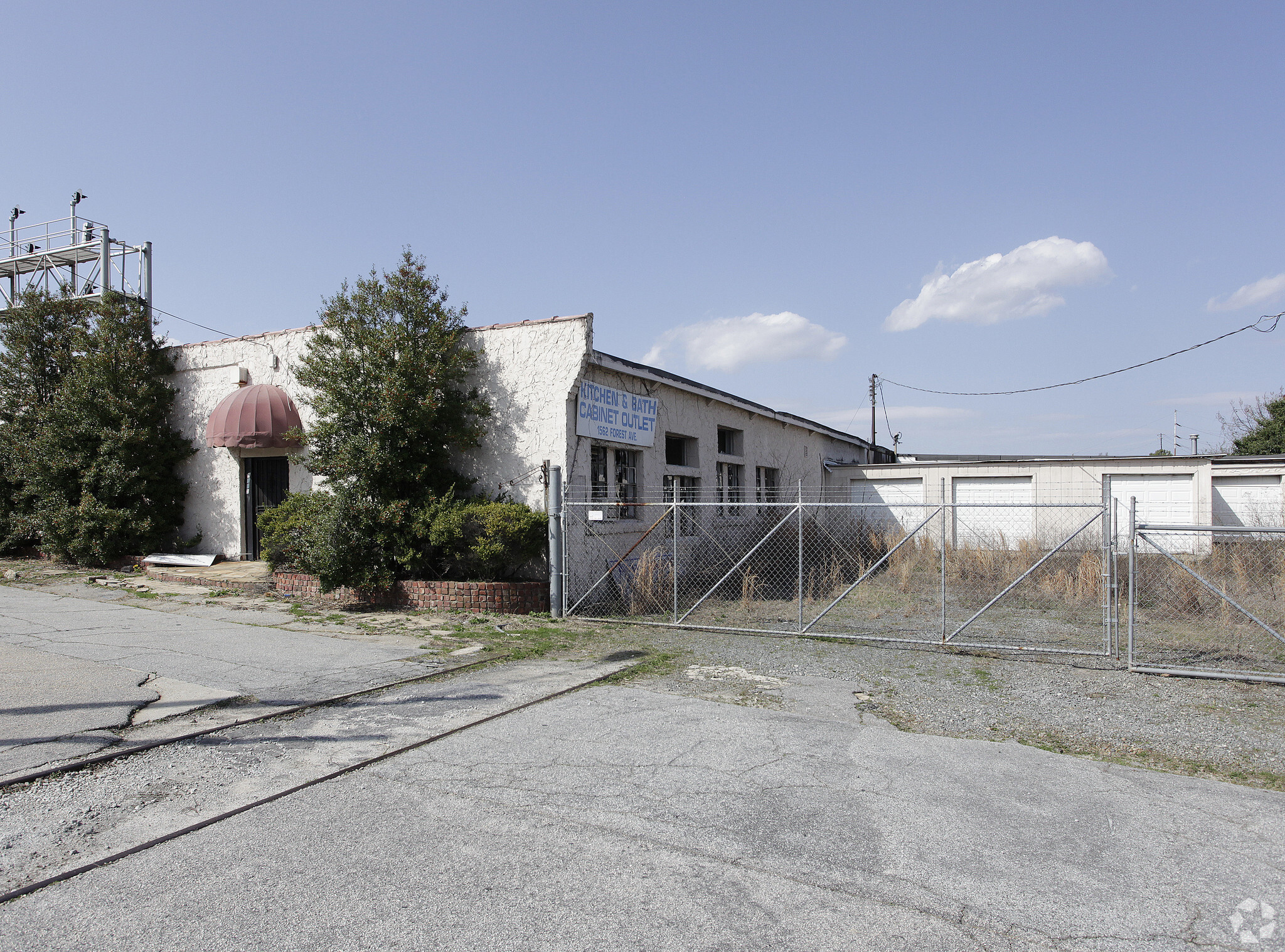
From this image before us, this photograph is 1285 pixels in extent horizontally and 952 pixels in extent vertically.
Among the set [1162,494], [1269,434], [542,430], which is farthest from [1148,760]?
[1269,434]

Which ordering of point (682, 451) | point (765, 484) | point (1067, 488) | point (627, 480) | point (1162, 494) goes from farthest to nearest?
point (1067, 488) < point (1162, 494) < point (765, 484) < point (682, 451) < point (627, 480)

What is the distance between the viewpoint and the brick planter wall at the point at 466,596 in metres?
11.1

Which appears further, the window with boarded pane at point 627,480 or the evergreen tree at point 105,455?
the evergreen tree at point 105,455

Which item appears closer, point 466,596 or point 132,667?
point 132,667

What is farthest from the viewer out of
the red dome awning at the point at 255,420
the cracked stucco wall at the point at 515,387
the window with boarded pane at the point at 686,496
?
the window with boarded pane at the point at 686,496

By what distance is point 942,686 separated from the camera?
24.6 feet

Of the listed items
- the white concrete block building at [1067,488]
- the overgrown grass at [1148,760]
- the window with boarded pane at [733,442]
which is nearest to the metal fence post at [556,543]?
the overgrown grass at [1148,760]

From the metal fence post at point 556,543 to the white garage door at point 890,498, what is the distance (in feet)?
50.9

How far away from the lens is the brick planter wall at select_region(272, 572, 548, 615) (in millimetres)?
11094

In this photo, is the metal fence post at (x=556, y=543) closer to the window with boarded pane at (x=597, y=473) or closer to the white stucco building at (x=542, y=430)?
the white stucco building at (x=542, y=430)

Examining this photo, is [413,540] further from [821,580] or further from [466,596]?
[821,580]

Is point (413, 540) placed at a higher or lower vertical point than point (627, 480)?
lower

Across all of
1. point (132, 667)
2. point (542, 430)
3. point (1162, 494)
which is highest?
point (542, 430)

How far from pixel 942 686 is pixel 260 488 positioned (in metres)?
12.9
